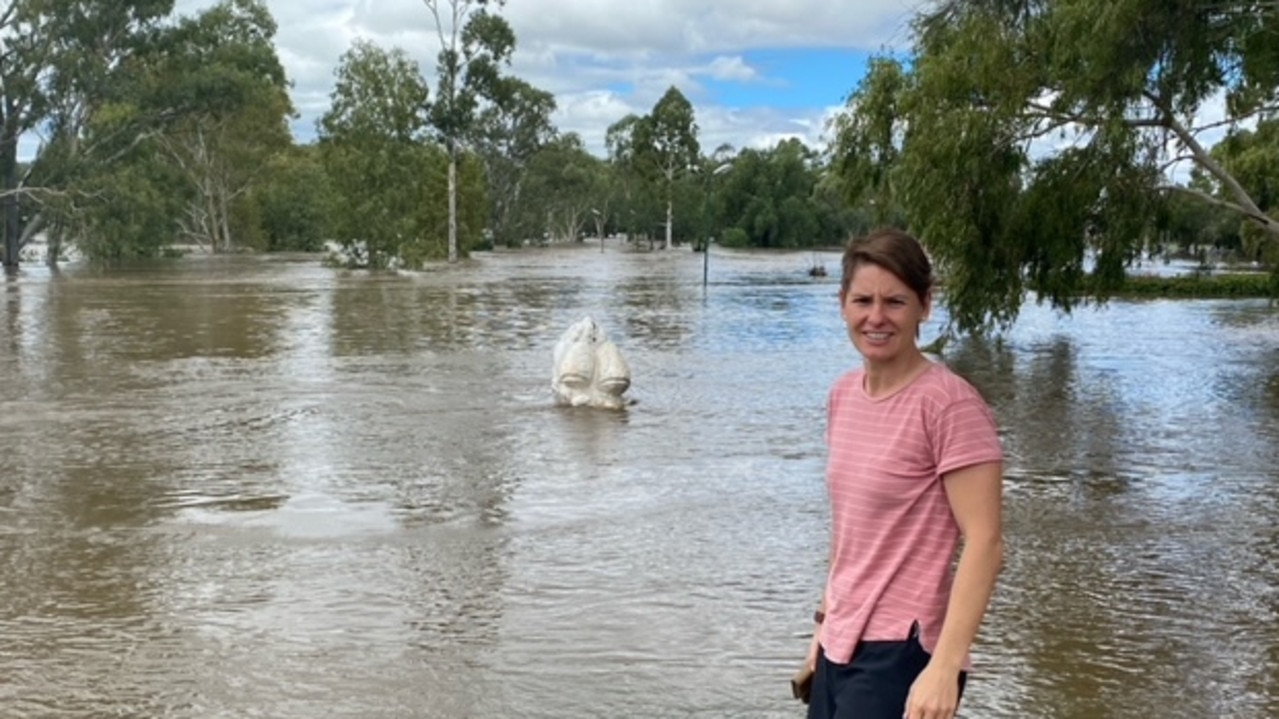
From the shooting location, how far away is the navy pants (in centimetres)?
238

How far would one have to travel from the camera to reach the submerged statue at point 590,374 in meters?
12.4

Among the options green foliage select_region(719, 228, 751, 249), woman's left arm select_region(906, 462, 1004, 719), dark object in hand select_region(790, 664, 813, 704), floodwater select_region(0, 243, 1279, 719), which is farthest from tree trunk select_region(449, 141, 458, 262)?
woman's left arm select_region(906, 462, 1004, 719)

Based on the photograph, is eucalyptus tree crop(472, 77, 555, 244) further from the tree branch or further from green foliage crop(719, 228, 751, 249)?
the tree branch

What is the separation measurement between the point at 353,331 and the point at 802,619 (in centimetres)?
1663

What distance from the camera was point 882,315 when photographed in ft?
7.89

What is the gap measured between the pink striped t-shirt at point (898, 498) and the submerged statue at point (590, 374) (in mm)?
9854

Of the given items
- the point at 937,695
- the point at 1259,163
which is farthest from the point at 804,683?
the point at 1259,163

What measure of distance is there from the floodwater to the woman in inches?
94.6

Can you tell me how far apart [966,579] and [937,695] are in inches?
8.0

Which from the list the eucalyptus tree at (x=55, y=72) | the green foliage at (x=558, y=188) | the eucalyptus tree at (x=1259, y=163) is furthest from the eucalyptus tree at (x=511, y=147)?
the eucalyptus tree at (x=1259, y=163)

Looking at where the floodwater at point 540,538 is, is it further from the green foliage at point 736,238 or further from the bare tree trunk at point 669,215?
the bare tree trunk at point 669,215

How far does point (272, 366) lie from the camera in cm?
1619

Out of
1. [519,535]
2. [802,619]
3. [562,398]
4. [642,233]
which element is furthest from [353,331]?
[642,233]

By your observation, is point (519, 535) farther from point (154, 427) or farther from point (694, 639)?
point (154, 427)
